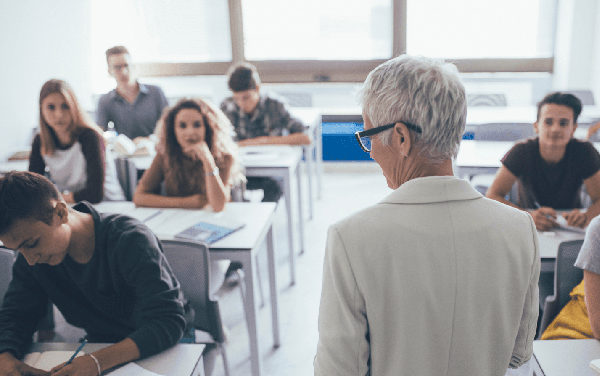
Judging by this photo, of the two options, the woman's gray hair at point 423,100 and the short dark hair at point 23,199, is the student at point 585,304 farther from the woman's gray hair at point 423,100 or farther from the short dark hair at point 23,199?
the short dark hair at point 23,199

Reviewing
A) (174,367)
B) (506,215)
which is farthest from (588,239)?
(174,367)

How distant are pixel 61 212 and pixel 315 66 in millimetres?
4664

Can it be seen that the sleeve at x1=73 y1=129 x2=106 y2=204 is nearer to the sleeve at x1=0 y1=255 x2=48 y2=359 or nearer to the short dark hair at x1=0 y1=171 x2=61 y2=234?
the sleeve at x1=0 y1=255 x2=48 y2=359

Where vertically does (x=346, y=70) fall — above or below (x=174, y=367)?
above

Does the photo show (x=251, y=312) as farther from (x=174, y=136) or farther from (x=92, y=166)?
(x=92, y=166)

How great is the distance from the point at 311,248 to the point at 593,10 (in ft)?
12.2

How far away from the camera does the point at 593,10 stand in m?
4.86

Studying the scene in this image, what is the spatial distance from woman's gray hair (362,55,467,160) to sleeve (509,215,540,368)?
0.74ft

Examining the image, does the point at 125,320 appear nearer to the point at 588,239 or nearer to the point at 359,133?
the point at 359,133

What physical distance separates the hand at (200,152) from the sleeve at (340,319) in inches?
66.0

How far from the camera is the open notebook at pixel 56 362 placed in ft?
4.21

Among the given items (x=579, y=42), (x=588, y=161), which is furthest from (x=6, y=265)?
(x=579, y=42)

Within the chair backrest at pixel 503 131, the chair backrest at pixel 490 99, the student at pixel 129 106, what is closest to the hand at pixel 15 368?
the student at pixel 129 106

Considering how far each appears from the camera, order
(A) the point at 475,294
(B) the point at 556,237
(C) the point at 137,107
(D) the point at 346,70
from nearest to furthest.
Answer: (A) the point at 475,294, (B) the point at 556,237, (C) the point at 137,107, (D) the point at 346,70
